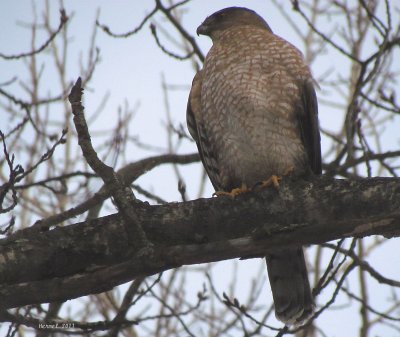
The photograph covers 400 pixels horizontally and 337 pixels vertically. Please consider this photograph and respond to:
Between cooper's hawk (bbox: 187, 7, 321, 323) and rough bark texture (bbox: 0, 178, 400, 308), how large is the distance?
761 mm

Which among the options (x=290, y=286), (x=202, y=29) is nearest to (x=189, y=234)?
(x=290, y=286)

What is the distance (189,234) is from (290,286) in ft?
4.68

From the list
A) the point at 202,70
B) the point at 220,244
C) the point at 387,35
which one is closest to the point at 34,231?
the point at 220,244

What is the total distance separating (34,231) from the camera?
4273 mm

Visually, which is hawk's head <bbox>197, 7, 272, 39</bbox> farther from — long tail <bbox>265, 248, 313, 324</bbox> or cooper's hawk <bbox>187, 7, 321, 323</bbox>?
long tail <bbox>265, 248, 313, 324</bbox>

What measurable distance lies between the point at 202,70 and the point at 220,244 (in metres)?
2.73

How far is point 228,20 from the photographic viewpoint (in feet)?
21.1

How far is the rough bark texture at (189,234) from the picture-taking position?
3.33m

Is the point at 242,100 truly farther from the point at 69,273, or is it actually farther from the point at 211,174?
the point at 69,273

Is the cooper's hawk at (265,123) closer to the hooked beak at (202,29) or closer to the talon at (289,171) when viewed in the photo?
the talon at (289,171)

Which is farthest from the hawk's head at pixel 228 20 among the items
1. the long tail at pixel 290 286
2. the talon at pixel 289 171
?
the long tail at pixel 290 286

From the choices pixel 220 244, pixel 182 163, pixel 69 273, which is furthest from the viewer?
pixel 182 163

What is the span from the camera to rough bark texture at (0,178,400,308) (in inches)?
131

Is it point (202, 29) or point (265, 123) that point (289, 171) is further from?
point (202, 29)
